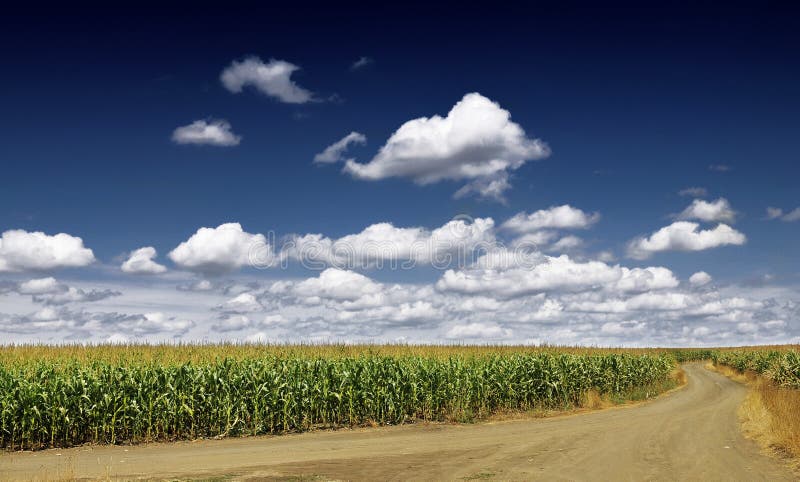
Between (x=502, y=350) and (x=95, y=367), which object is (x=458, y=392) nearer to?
(x=95, y=367)

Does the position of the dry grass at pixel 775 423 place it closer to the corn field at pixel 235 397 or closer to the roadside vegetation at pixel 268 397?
the roadside vegetation at pixel 268 397

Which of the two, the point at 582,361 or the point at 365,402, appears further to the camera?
the point at 582,361

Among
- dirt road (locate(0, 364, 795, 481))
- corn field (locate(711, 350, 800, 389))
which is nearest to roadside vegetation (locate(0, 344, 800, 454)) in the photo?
dirt road (locate(0, 364, 795, 481))

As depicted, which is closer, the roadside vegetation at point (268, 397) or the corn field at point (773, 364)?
the roadside vegetation at point (268, 397)

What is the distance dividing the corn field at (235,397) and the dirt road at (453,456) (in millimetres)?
1183

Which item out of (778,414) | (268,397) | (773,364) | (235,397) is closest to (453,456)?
(268,397)

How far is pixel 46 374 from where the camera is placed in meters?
22.7

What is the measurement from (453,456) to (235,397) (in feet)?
31.3

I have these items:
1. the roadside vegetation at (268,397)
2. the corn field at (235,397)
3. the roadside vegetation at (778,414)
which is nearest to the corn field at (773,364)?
the roadside vegetation at (778,414)

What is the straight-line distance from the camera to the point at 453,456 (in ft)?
57.7

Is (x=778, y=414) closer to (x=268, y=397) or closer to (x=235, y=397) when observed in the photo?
(x=268, y=397)

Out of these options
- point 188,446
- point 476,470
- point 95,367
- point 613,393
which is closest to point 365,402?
point 188,446

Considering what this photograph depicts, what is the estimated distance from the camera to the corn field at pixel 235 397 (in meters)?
21.1

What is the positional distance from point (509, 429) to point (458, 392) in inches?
159
